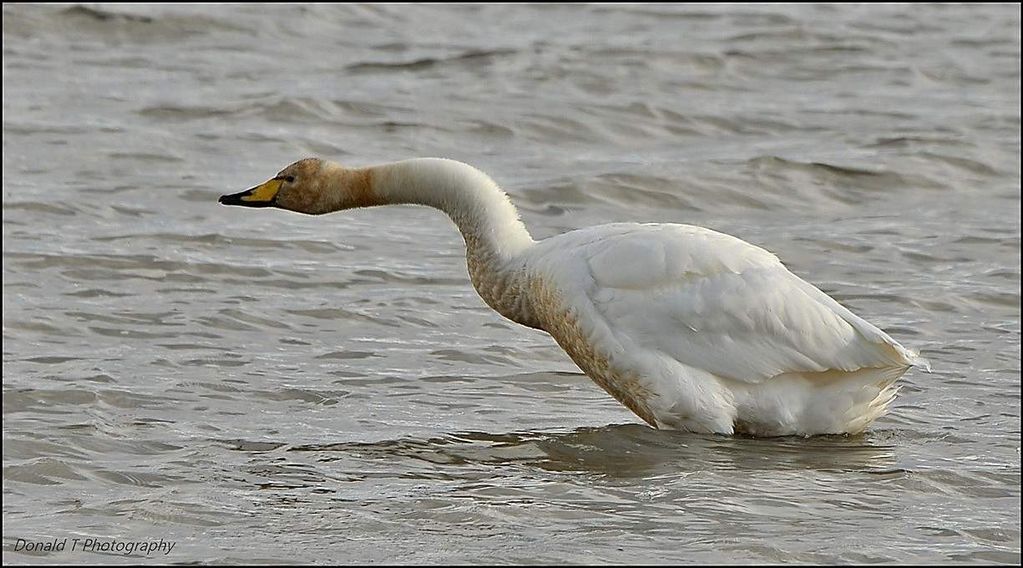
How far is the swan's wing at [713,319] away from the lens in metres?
7.59

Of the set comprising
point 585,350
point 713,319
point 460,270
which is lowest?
point 460,270

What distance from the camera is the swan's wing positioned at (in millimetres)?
7590

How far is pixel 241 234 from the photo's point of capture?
11789mm

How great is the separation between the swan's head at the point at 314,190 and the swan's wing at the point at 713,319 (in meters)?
1.22

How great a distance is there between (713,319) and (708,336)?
0.23 feet

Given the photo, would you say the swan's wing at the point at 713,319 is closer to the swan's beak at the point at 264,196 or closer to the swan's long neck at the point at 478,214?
the swan's long neck at the point at 478,214

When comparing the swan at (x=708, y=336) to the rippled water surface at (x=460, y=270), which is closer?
the rippled water surface at (x=460, y=270)

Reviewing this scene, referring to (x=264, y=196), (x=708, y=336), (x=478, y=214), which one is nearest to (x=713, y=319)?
(x=708, y=336)

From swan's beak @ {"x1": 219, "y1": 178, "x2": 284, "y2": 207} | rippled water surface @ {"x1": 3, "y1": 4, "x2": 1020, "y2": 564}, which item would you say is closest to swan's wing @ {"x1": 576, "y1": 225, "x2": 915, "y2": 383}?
rippled water surface @ {"x1": 3, "y1": 4, "x2": 1020, "y2": 564}

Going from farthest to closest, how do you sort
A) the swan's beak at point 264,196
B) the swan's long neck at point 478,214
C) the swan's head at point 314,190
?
the swan's beak at point 264,196, the swan's head at point 314,190, the swan's long neck at point 478,214

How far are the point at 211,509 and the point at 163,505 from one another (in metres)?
0.17

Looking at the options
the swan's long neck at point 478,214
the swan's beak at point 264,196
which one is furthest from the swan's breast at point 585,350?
the swan's beak at point 264,196

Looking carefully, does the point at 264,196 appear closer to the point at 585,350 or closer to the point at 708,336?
the point at 585,350

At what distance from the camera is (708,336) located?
7.65 m
